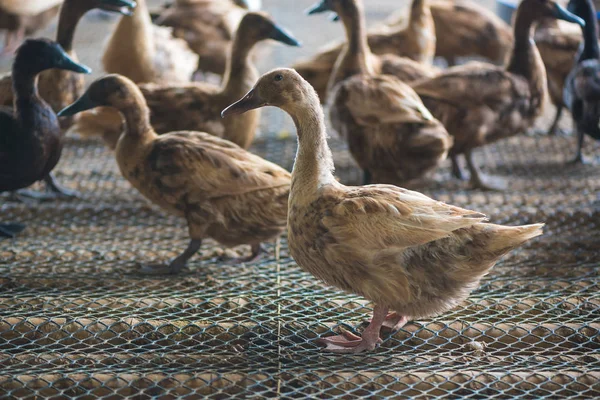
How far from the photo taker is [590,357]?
8.88 ft

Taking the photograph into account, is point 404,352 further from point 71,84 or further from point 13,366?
point 71,84

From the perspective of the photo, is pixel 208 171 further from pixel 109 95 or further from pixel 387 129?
pixel 387 129

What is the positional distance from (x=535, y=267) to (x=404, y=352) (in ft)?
3.51

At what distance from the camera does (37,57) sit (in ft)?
12.6

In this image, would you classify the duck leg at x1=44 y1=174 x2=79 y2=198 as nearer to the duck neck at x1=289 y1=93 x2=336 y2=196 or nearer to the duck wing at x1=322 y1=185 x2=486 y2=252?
the duck neck at x1=289 y1=93 x2=336 y2=196

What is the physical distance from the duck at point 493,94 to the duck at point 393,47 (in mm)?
942

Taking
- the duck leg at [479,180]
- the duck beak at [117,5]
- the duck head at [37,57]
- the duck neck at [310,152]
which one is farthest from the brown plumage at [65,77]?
the duck leg at [479,180]

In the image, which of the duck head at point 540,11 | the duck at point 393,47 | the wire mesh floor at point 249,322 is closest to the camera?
the wire mesh floor at point 249,322

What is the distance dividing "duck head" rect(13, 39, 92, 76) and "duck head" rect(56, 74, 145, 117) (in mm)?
330

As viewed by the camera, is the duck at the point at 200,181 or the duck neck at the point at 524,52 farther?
the duck neck at the point at 524,52

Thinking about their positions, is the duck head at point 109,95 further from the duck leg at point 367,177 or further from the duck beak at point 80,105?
the duck leg at point 367,177

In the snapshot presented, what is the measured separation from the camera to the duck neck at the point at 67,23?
466 cm

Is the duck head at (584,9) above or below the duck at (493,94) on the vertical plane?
above

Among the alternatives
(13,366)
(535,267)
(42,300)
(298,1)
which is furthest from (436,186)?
(298,1)
